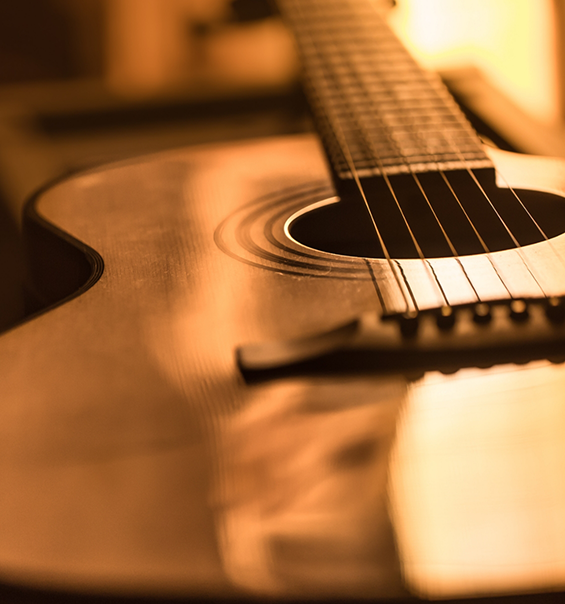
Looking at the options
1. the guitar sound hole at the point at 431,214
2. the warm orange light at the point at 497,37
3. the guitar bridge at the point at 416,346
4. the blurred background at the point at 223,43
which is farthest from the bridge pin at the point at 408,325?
the warm orange light at the point at 497,37

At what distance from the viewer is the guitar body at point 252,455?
0.73 ft

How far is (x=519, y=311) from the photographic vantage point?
366 millimetres

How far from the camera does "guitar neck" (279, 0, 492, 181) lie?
615 millimetres

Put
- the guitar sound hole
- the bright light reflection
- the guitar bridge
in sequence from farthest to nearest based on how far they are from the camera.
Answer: the guitar sound hole → the guitar bridge → the bright light reflection

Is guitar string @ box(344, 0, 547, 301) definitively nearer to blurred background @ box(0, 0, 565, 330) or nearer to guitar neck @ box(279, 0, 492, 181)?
guitar neck @ box(279, 0, 492, 181)

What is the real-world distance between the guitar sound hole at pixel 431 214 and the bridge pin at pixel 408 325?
227 mm

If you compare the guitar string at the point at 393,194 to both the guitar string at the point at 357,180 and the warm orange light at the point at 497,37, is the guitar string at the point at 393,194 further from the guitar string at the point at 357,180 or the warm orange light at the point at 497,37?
the warm orange light at the point at 497,37

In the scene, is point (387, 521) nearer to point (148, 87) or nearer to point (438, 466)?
point (438, 466)

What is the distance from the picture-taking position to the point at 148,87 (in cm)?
99

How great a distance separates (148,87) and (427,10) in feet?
2.33

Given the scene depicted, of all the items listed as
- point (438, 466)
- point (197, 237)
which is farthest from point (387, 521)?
point (197, 237)

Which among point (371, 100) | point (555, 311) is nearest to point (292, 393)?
point (555, 311)

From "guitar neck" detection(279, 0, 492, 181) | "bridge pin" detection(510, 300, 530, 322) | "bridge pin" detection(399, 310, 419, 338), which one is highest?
"guitar neck" detection(279, 0, 492, 181)

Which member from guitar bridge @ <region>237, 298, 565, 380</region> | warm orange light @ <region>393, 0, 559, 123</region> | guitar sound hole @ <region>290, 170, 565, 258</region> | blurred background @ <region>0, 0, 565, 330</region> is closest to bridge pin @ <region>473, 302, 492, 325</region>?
Answer: guitar bridge @ <region>237, 298, 565, 380</region>
